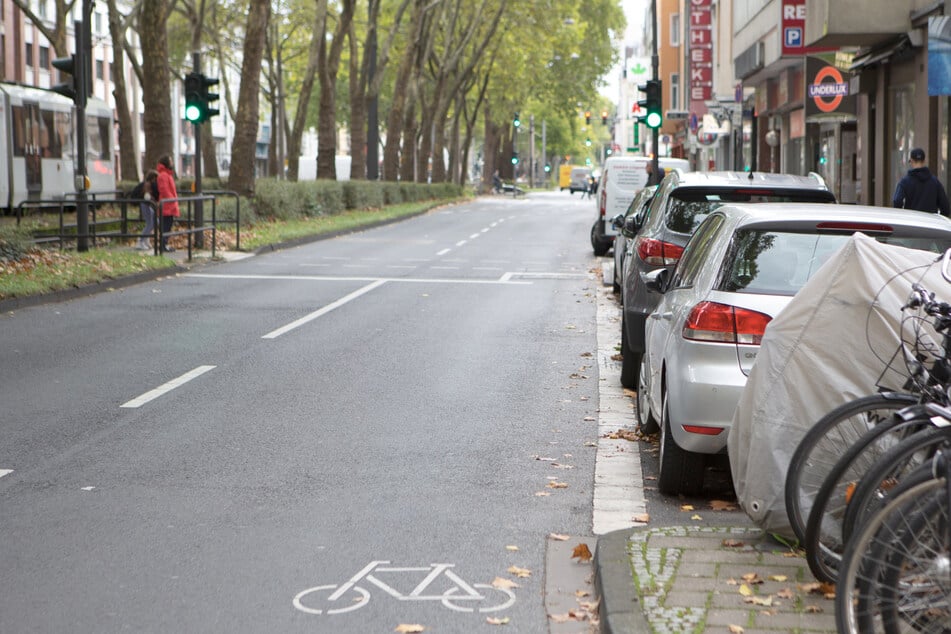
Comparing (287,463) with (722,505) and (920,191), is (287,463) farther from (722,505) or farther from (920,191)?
(920,191)

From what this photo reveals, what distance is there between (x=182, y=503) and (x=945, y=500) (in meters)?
4.07

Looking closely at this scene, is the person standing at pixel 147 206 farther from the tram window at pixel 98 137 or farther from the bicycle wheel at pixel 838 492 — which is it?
the bicycle wheel at pixel 838 492

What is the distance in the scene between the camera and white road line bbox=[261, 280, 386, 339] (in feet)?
46.3

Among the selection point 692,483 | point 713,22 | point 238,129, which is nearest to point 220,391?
point 692,483

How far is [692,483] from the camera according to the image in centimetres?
720

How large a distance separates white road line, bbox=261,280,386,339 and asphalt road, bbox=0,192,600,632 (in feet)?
0.28

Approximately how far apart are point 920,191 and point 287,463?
12756mm

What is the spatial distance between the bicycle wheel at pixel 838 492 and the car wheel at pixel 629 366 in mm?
5465

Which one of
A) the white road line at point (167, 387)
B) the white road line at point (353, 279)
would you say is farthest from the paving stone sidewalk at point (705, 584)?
the white road line at point (353, 279)

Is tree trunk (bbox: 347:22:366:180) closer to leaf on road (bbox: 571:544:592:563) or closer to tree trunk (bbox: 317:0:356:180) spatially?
tree trunk (bbox: 317:0:356:180)

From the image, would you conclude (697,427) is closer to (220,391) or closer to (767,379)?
(767,379)

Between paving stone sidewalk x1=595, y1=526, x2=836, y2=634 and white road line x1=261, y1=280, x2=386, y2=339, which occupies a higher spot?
white road line x1=261, y1=280, x2=386, y2=339

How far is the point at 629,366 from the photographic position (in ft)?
35.3

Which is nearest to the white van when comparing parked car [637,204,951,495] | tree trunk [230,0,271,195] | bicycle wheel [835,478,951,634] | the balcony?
the balcony
